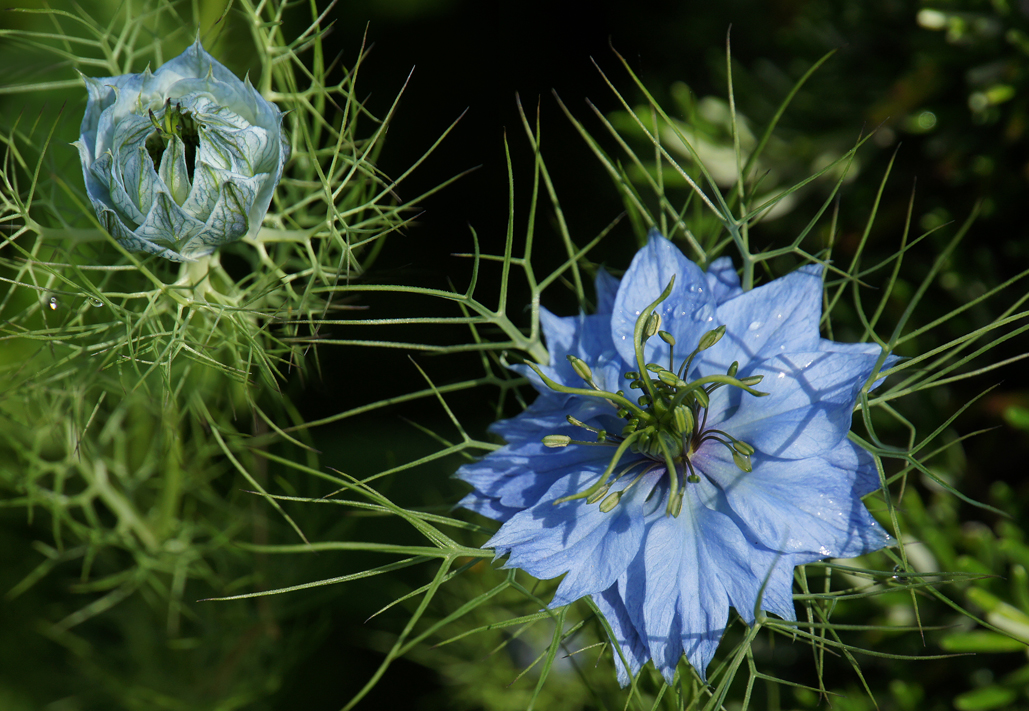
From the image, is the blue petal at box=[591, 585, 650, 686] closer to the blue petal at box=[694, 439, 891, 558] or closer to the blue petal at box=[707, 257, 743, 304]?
the blue petal at box=[694, 439, 891, 558]

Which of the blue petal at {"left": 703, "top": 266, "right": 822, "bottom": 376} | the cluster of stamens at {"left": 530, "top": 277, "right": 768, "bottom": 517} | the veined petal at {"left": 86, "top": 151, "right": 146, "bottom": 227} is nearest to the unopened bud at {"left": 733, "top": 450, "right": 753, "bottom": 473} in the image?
the cluster of stamens at {"left": 530, "top": 277, "right": 768, "bottom": 517}

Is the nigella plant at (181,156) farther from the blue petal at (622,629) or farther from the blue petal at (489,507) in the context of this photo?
the blue petal at (622,629)

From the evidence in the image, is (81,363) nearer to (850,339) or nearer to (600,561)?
(600,561)

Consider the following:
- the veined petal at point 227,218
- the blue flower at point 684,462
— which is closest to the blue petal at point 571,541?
the blue flower at point 684,462

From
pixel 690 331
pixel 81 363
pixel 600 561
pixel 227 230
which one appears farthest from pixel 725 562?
pixel 81 363

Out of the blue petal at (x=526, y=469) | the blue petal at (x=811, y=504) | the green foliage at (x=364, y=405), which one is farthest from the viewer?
the green foliage at (x=364, y=405)

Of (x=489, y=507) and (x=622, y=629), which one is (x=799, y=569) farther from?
(x=489, y=507)
